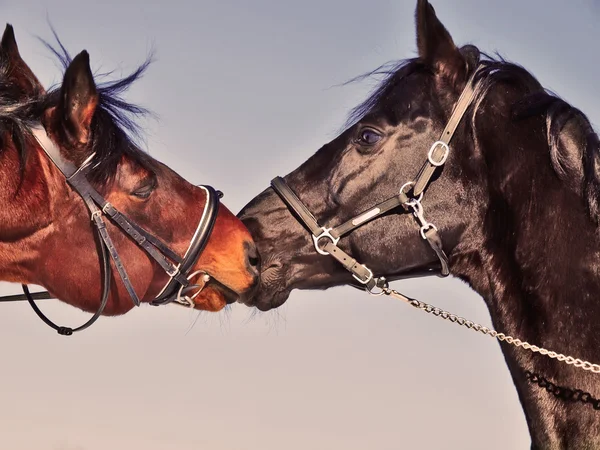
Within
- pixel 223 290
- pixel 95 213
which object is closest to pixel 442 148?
pixel 223 290

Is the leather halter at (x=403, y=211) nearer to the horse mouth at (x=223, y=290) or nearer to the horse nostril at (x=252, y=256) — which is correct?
the horse nostril at (x=252, y=256)

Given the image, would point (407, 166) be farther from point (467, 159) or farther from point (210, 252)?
point (210, 252)

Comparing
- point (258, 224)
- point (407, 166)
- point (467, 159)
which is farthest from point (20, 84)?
point (467, 159)

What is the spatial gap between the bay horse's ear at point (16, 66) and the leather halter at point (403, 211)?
2.33m

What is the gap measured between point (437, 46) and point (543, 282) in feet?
7.03

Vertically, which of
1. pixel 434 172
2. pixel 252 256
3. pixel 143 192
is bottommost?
pixel 252 256

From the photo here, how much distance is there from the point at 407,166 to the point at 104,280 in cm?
267

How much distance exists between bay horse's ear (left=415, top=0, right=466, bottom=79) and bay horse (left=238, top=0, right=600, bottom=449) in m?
0.01

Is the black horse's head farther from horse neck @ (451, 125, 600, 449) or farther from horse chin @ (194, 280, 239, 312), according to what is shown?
horse chin @ (194, 280, 239, 312)

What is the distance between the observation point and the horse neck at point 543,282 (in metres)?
5.02

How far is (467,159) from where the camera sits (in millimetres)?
5508

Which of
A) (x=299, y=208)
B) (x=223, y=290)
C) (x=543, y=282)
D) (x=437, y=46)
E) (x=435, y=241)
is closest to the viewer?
(x=543, y=282)

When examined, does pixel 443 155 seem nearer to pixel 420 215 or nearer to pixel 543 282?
pixel 420 215

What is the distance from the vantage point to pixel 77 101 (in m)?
5.45
